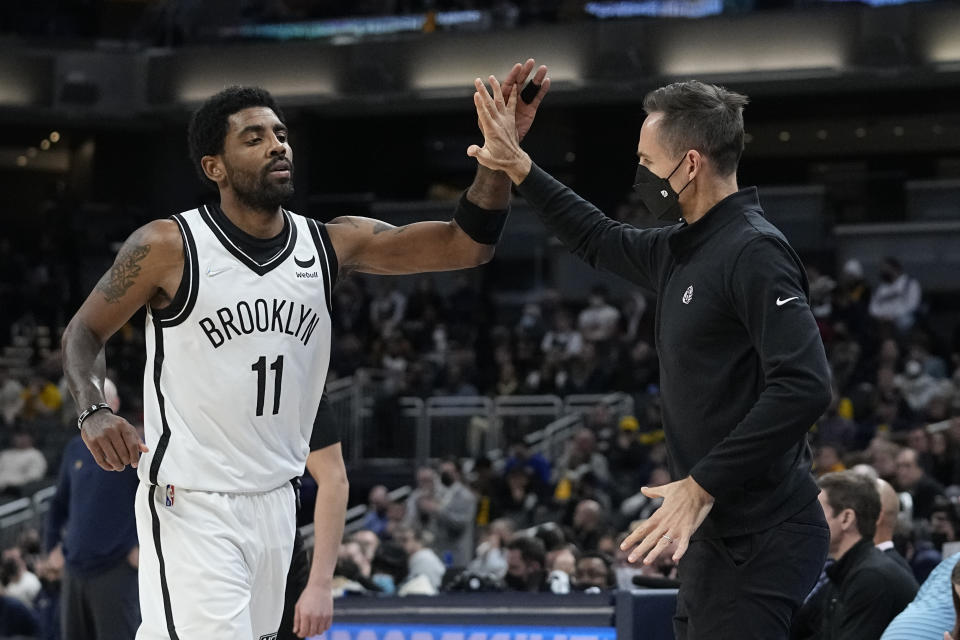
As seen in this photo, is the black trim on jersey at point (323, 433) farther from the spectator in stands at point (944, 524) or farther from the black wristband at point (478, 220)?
the spectator in stands at point (944, 524)

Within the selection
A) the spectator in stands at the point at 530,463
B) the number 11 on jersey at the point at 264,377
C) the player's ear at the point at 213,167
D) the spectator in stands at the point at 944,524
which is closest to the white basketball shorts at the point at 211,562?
the number 11 on jersey at the point at 264,377

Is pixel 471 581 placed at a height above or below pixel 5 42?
below

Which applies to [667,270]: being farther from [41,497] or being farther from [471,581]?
[41,497]

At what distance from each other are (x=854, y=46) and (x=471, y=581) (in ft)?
44.7

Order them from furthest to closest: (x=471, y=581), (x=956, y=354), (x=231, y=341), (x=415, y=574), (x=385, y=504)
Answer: (x=956, y=354) < (x=385, y=504) < (x=415, y=574) < (x=471, y=581) < (x=231, y=341)

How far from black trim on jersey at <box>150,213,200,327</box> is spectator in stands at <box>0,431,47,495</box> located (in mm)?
13668

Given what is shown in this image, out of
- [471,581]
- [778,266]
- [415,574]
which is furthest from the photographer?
[415,574]

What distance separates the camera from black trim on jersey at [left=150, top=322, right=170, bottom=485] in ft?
14.0

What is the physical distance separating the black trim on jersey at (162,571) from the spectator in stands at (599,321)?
13.5m

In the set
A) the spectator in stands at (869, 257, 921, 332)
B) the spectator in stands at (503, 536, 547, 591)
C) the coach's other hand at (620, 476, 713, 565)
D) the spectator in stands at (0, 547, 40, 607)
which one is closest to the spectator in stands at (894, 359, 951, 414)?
the spectator in stands at (869, 257, 921, 332)

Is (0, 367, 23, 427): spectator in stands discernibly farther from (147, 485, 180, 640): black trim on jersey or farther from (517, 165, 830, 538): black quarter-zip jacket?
(517, 165, 830, 538): black quarter-zip jacket

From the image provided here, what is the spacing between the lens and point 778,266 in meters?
3.49

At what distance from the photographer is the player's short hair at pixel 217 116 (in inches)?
177

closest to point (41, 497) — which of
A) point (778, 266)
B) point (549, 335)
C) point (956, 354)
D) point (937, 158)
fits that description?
point (549, 335)
